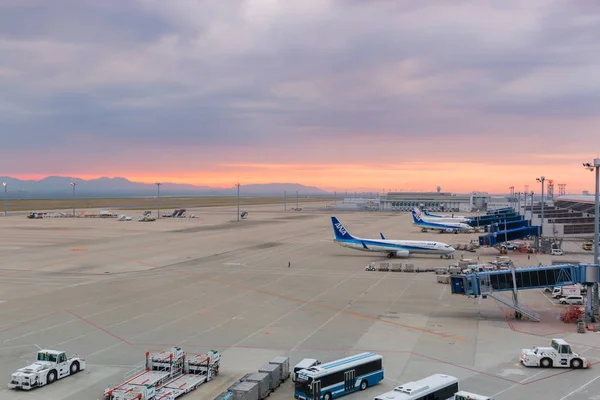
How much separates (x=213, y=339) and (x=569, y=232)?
83773 millimetres

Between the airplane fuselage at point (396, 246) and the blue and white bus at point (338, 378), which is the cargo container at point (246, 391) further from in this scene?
the airplane fuselage at point (396, 246)

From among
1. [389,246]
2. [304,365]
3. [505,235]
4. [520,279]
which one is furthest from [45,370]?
[505,235]

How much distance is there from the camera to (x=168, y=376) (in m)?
29.5

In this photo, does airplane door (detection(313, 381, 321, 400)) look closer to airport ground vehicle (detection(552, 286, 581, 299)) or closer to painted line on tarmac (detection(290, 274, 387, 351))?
painted line on tarmac (detection(290, 274, 387, 351))

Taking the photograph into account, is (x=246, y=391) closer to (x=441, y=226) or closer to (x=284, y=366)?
(x=284, y=366)

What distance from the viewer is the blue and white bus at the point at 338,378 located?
26.2 meters

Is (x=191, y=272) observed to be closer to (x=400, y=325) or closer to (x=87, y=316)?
(x=87, y=316)

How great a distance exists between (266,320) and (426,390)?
21139mm

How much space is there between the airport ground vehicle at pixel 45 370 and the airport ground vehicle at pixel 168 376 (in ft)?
11.5

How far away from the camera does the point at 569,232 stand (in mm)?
97688

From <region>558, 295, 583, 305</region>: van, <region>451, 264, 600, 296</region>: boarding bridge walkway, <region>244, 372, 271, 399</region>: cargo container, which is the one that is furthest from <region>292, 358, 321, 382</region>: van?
<region>558, 295, 583, 305</region>: van

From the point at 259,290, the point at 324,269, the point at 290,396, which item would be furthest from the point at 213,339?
the point at 324,269

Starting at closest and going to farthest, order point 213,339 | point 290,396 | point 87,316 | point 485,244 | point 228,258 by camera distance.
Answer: point 290,396 → point 213,339 → point 87,316 → point 228,258 → point 485,244

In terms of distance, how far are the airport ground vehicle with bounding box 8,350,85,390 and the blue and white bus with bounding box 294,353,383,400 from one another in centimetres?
1429
